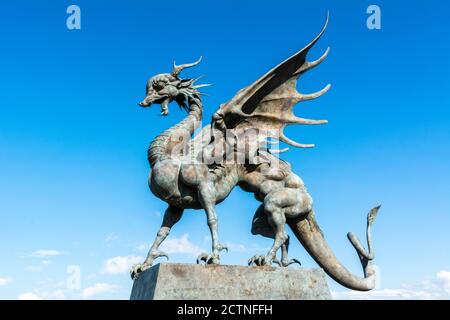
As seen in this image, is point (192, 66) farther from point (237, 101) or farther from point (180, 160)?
point (180, 160)

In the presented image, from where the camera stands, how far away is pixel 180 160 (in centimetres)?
778

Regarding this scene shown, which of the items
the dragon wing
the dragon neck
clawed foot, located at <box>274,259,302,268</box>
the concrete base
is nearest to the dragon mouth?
the dragon neck

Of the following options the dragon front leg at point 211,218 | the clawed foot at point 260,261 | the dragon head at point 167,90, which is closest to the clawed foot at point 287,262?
the clawed foot at point 260,261

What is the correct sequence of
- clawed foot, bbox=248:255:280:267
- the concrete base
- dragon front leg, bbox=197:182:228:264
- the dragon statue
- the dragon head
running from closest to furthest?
the concrete base, dragon front leg, bbox=197:182:228:264, clawed foot, bbox=248:255:280:267, the dragon statue, the dragon head

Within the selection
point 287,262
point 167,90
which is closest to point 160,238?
point 287,262

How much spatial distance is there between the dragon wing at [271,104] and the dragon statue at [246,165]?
1 cm

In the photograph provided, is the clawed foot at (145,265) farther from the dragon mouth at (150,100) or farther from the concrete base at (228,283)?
the dragon mouth at (150,100)

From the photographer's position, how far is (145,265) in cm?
772

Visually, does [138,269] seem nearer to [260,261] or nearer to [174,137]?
[260,261]

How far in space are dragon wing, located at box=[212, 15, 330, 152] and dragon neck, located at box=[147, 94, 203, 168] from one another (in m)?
0.36

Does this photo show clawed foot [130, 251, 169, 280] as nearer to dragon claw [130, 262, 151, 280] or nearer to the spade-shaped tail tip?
dragon claw [130, 262, 151, 280]

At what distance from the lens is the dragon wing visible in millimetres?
8352

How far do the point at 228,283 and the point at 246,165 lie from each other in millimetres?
1926
